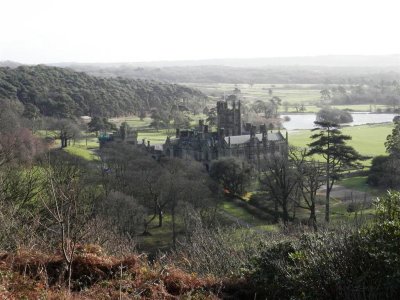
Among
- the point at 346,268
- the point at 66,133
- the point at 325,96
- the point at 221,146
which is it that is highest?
the point at 346,268

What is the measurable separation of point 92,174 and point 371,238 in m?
30.2

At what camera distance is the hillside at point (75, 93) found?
86613 mm

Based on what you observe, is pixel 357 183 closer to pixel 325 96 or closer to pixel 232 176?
pixel 232 176

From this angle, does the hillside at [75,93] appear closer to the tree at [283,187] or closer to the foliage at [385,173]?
the foliage at [385,173]

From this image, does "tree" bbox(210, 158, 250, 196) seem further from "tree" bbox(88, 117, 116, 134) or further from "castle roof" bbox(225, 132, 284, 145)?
"tree" bbox(88, 117, 116, 134)

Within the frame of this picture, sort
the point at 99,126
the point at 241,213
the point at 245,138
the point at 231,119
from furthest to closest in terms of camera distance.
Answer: the point at 99,126 < the point at 231,119 < the point at 245,138 < the point at 241,213

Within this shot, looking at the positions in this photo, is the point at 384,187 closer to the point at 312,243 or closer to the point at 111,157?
the point at 111,157

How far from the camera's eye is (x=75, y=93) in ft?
317

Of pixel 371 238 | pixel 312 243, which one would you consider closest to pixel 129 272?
pixel 312 243

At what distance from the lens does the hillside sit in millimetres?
86613

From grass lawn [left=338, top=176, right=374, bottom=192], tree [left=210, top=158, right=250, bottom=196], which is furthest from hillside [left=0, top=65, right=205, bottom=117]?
grass lawn [left=338, top=176, right=374, bottom=192]

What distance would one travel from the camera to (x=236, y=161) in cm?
4400

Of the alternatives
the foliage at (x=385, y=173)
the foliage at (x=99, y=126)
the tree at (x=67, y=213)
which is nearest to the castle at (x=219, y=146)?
the foliage at (x=385, y=173)

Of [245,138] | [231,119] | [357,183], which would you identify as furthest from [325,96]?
[357,183]
